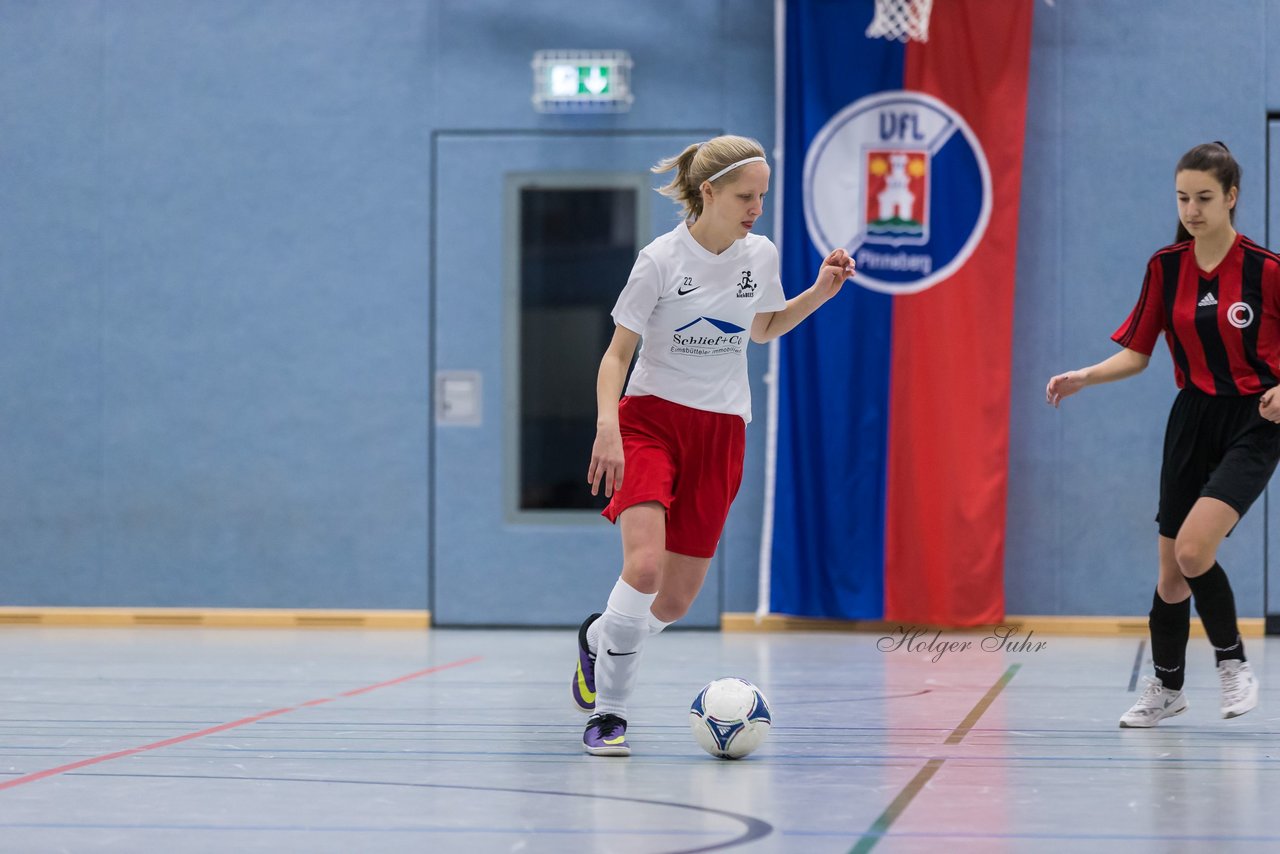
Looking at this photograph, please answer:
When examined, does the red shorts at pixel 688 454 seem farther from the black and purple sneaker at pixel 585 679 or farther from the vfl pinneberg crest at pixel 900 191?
the vfl pinneberg crest at pixel 900 191

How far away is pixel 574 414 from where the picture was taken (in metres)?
8.88

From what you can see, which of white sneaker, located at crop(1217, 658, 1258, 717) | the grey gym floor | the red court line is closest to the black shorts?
white sneaker, located at crop(1217, 658, 1258, 717)

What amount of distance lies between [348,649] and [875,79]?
13.6 ft

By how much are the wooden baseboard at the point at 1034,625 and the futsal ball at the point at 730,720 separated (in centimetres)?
449

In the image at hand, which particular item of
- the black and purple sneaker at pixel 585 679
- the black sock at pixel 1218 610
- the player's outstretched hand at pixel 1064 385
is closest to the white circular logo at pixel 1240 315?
the player's outstretched hand at pixel 1064 385

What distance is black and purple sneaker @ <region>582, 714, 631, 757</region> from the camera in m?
4.11

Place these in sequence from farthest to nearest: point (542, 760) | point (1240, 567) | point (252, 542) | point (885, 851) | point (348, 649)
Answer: point (252, 542)
point (1240, 567)
point (348, 649)
point (542, 760)
point (885, 851)

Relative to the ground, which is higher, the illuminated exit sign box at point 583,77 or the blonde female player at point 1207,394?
the illuminated exit sign box at point 583,77

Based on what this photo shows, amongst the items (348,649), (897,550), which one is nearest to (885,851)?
(348,649)

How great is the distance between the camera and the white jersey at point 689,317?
424 centimetres

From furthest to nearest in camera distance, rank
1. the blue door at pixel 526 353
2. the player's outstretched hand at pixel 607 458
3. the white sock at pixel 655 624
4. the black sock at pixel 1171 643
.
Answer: the blue door at pixel 526 353
the black sock at pixel 1171 643
the white sock at pixel 655 624
the player's outstretched hand at pixel 607 458

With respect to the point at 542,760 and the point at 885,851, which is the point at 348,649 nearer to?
the point at 542,760

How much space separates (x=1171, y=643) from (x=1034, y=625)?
3913 mm

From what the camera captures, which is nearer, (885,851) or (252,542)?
(885,851)
